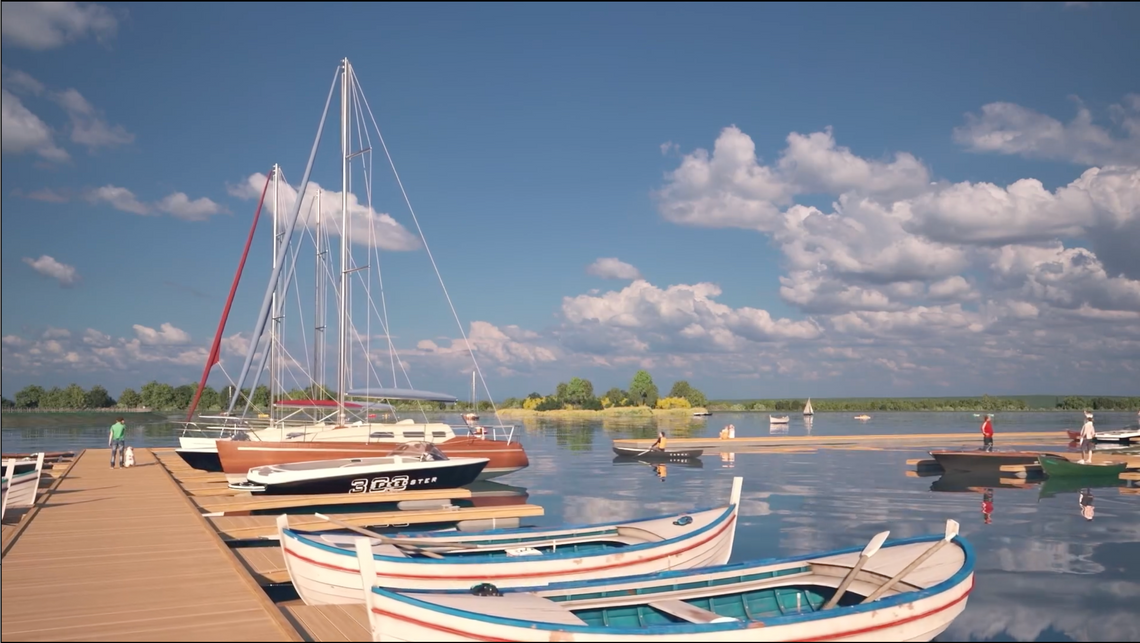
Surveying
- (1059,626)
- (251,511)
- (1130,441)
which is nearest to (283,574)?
(251,511)

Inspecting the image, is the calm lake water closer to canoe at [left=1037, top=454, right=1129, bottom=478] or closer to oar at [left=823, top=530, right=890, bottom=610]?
canoe at [left=1037, top=454, right=1129, bottom=478]

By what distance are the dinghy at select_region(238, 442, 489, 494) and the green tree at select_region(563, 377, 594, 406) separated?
116838 millimetres

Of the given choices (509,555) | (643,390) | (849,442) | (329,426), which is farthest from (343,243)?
(643,390)

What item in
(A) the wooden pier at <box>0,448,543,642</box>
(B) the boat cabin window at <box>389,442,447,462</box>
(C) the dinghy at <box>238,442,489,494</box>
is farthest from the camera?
(B) the boat cabin window at <box>389,442,447,462</box>

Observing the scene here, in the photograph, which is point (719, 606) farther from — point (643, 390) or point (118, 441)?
point (643, 390)

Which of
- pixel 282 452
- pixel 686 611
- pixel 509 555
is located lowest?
pixel 686 611

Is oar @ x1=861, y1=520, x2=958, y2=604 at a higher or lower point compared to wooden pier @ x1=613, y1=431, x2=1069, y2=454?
higher

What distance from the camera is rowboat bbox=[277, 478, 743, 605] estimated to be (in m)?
10.9

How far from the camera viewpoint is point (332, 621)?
9844 millimetres

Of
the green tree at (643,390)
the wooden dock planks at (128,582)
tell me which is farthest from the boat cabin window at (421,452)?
the green tree at (643,390)

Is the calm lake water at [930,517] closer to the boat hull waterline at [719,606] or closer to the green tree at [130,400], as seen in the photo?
the boat hull waterline at [719,606]

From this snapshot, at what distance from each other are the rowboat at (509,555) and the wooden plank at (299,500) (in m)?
8.94

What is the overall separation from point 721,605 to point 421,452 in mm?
16254

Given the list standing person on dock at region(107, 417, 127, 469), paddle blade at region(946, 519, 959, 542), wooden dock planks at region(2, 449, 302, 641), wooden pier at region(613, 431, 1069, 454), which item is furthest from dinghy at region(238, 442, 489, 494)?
wooden pier at region(613, 431, 1069, 454)
